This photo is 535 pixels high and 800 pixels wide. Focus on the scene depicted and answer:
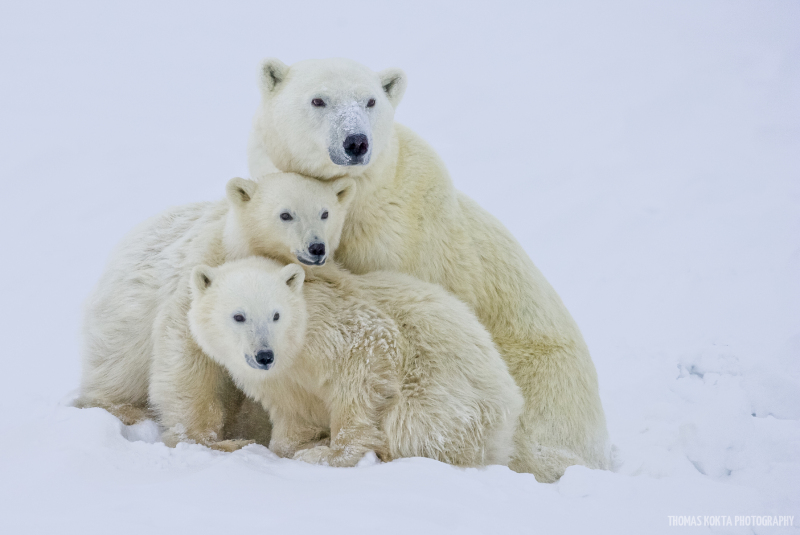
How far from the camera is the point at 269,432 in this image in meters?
5.12

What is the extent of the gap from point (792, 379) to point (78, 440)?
5.37 meters

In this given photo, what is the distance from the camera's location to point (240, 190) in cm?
472

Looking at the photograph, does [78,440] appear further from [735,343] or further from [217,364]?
[735,343]

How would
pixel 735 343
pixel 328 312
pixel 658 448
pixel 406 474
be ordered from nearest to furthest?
1. pixel 406 474
2. pixel 328 312
3. pixel 658 448
4. pixel 735 343

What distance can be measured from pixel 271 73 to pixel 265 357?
1.94 metres

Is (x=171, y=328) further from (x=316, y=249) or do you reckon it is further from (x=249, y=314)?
(x=316, y=249)

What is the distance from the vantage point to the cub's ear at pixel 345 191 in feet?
15.5

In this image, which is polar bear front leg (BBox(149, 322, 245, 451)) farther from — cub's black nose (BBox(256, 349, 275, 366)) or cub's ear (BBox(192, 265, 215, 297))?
cub's black nose (BBox(256, 349, 275, 366))

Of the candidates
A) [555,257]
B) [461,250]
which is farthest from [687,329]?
[461,250]

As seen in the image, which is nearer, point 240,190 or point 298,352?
point 298,352

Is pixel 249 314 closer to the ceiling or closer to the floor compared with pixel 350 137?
closer to the floor

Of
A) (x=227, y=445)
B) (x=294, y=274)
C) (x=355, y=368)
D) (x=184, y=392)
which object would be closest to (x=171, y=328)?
(x=184, y=392)

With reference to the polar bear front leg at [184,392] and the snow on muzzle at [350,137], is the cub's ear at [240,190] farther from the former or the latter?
the polar bear front leg at [184,392]

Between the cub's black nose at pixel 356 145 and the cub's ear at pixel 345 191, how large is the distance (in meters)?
0.23
